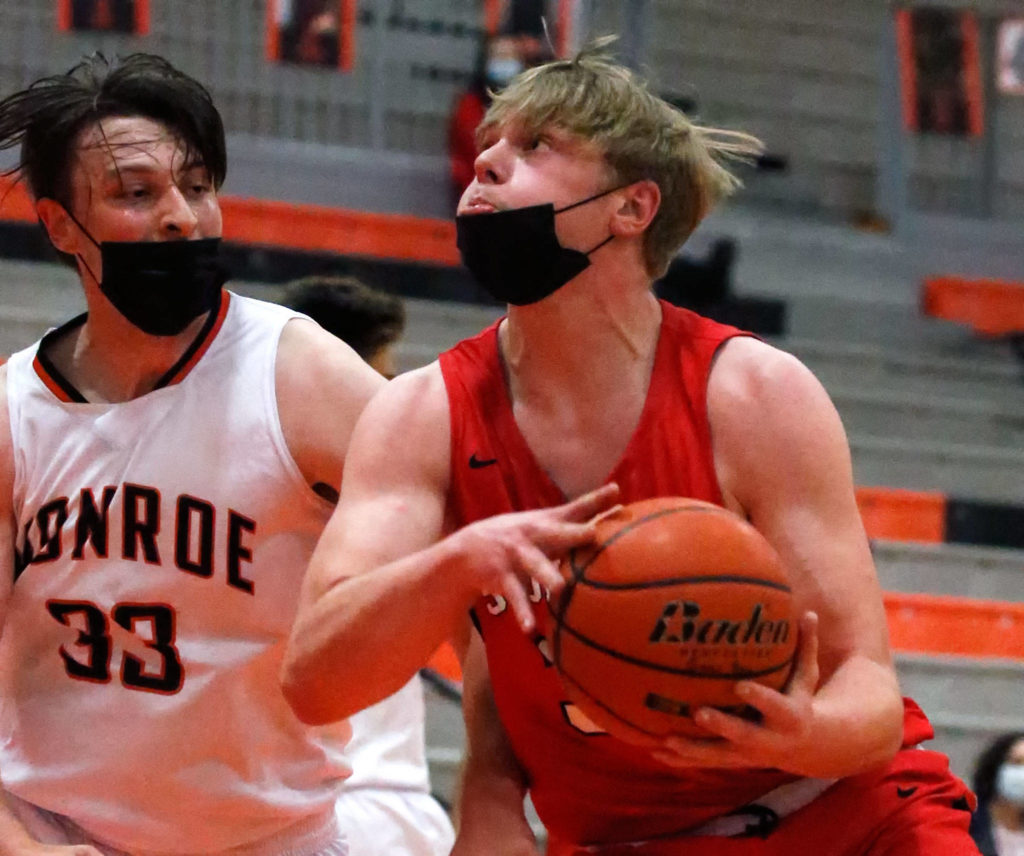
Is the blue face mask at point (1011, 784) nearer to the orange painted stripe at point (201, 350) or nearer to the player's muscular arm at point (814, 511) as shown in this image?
the player's muscular arm at point (814, 511)

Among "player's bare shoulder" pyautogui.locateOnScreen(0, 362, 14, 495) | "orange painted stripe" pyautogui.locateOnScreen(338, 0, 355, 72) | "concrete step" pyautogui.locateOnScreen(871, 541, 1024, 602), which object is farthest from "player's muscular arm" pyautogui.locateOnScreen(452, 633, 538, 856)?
"orange painted stripe" pyautogui.locateOnScreen(338, 0, 355, 72)

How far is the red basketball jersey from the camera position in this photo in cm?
229

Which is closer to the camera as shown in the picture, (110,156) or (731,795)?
(731,795)

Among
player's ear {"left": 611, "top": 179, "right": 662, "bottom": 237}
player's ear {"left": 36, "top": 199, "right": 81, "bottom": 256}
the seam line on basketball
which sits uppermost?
player's ear {"left": 611, "top": 179, "right": 662, "bottom": 237}

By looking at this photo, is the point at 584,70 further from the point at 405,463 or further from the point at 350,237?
the point at 350,237

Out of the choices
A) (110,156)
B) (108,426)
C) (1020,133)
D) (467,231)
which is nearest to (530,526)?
(467,231)

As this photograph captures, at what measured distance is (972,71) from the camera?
10.2 meters

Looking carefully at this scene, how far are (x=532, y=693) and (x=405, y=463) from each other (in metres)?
0.41

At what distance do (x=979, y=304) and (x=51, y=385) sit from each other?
7.69 m

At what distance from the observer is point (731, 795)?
2348 millimetres

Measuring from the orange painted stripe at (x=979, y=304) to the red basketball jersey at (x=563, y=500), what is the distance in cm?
746

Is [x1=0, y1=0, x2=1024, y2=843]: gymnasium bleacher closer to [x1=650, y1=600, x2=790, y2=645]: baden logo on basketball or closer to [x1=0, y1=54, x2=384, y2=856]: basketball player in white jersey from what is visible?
[x1=0, y1=54, x2=384, y2=856]: basketball player in white jersey

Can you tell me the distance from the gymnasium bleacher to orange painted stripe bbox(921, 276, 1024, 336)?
6cm

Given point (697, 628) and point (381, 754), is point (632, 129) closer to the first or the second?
point (697, 628)
